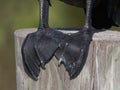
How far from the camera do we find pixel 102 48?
331 centimetres

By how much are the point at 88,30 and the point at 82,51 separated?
1.10ft

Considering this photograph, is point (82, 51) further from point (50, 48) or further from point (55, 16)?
point (55, 16)

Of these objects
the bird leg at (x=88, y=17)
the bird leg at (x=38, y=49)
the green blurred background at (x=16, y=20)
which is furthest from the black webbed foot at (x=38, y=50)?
the green blurred background at (x=16, y=20)

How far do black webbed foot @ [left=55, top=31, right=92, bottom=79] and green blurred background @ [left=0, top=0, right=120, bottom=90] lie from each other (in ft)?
7.67

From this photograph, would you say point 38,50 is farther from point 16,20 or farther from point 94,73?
point 16,20

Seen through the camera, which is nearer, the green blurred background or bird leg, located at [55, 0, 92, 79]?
bird leg, located at [55, 0, 92, 79]

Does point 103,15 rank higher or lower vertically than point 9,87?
higher

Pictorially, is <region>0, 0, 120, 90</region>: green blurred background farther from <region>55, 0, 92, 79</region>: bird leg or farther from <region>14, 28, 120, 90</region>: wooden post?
<region>14, 28, 120, 90</region>: wooden post

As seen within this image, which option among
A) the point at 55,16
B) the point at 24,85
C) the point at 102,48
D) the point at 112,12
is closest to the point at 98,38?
the point at 102,48

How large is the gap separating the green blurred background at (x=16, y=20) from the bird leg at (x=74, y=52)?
232 centimetres

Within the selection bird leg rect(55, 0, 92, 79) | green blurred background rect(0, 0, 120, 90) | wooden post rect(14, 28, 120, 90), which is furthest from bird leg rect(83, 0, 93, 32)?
green blurred background rect(0, 0, 120, 90)

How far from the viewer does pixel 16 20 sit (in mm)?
5902

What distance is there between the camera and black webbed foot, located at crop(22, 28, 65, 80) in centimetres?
337

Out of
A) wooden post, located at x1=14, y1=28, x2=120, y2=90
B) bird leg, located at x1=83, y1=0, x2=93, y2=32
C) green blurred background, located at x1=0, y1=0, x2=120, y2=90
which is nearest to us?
wooden post, located at x1=14, y1=28, x2=120, y2=90
